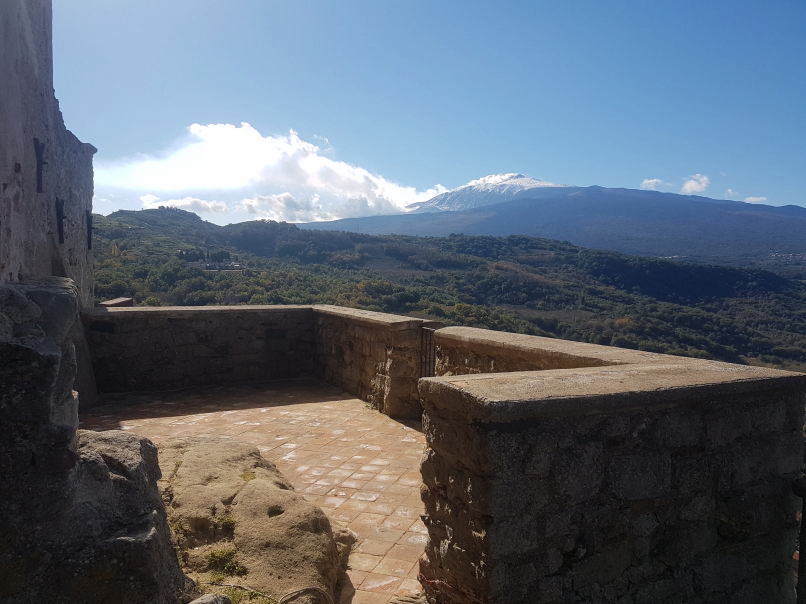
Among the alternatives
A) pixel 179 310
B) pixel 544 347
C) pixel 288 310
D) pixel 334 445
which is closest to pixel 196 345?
pixel 179 310

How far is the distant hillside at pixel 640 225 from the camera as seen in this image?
7056 cm

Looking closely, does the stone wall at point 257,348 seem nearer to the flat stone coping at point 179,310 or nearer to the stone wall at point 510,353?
the flat stone coping at point 179,310

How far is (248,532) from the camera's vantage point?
240cm

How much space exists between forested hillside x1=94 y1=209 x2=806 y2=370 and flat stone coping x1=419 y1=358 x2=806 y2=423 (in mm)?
11399

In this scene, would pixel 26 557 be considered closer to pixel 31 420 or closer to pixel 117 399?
pixel 31 420

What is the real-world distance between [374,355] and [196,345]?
2.38 meters

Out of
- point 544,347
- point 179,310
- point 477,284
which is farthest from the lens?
point 477,284

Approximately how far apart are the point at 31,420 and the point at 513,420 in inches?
61.0

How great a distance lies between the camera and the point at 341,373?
687 centimetres

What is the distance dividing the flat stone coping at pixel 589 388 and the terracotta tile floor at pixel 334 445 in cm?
109

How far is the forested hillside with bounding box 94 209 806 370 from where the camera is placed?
17.6 metres

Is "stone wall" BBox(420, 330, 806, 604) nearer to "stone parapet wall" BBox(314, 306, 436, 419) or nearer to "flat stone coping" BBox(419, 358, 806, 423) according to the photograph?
"flat stone coping" BBox(419, 358, 806, 423)

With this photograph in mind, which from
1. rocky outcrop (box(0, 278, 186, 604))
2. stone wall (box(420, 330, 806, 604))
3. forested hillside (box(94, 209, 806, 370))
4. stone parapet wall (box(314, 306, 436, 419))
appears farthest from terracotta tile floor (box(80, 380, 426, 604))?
forested hillside (box(94, 209, 806, 370))

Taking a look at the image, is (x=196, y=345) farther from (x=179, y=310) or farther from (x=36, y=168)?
(x=36, y=168)
